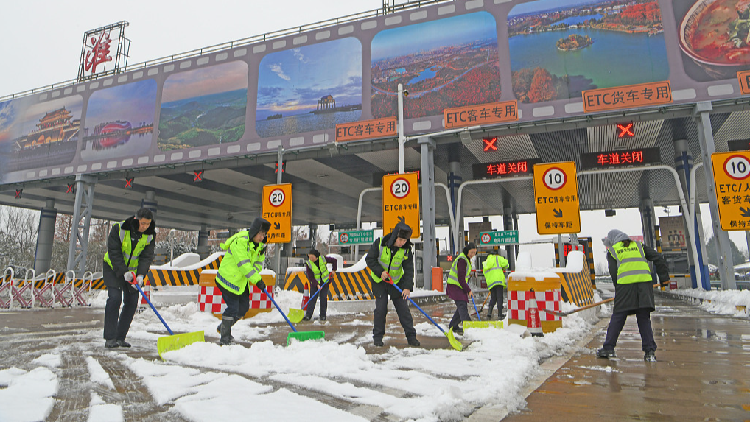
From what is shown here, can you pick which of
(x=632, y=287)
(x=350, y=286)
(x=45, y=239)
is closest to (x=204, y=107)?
(x=350, y=286)

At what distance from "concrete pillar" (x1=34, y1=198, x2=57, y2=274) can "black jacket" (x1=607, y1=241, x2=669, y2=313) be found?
2990cm

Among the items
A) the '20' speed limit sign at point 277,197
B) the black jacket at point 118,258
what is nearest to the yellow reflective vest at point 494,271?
the black jacket at point 118,258

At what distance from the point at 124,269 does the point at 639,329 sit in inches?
238

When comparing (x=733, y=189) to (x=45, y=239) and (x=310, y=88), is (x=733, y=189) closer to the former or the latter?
(x=310, y=88)

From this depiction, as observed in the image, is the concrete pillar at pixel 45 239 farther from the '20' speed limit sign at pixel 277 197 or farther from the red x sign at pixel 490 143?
the red x sign at pixel 490 143

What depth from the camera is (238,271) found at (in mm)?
5453

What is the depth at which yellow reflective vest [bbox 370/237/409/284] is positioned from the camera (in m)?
5.74

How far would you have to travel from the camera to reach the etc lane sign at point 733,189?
1165 cm

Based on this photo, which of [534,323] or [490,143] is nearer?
[534,323]

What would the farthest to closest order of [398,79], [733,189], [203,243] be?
[203,243] < [398,79] < [733,189]

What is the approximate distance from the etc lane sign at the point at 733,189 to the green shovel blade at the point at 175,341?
13.6 meters

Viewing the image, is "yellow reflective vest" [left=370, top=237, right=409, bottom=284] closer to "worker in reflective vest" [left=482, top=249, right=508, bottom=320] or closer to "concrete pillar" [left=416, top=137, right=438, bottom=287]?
"worker in reflective vest" [left=482, top=249, right=508, bottom=320]

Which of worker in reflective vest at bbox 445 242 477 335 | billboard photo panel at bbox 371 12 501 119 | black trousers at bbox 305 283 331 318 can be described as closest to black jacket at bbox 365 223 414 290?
worker in reflective vest at bbox 445 242 477 335

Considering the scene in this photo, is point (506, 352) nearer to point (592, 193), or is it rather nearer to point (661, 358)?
point (661, 358)
